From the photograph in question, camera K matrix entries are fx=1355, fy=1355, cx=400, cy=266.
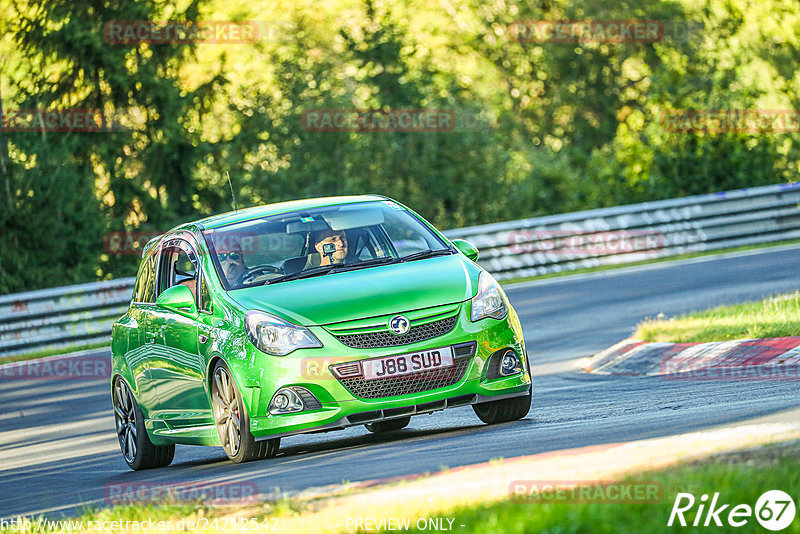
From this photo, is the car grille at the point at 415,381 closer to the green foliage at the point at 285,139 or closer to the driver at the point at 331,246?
the driver at the point at 331,246

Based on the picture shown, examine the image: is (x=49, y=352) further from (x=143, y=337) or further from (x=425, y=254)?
(x=425, y=254)

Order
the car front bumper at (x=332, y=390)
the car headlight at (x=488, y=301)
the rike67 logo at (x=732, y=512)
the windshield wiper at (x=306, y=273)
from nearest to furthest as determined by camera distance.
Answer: the rike67 logo at (x=732, y=512) < the car front bumper at (x=332, y=390) < the car headlight at (x=488, y=301) < the windshield wiper at (x=306, y=273)

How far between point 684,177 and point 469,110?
22.1 ft

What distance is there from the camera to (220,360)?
9.02 meters

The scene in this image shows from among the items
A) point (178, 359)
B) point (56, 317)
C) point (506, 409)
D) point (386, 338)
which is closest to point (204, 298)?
point (178, 359)

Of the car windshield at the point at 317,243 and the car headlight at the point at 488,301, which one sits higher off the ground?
the car windshield at the point at 317,243

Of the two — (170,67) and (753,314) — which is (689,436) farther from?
(170,67)

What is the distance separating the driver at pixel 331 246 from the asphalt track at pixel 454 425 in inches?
52.4

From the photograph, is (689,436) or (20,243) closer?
(689,436)

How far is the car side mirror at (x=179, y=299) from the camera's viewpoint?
9445 mm

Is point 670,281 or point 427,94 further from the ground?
point 427,94

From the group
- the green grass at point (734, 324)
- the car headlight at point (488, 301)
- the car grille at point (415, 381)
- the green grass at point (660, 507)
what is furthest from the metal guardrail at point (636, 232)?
the green grass at point (660, 507)

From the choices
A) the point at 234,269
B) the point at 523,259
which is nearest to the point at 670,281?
the point at 523,259

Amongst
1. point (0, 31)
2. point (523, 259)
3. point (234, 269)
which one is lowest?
point (523, 259)
